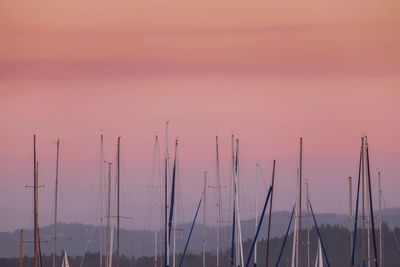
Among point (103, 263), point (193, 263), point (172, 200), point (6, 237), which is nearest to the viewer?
point (172, 200)

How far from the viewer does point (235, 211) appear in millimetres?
21016

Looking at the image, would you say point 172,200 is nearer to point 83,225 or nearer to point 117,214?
point 117,214

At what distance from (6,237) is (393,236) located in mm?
7040

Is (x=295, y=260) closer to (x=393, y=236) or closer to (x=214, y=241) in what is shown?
(x=214, y=241)

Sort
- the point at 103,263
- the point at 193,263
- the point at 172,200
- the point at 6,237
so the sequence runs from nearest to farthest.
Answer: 1. the point at 172,200
2. the point at 103,263
3. the point at 193,263
4. the point at 6,237

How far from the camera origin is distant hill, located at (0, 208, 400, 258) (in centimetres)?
2131

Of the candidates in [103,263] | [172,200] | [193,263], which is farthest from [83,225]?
[172,200]

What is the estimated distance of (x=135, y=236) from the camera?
24.9m

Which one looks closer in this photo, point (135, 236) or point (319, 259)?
point (319, 259)

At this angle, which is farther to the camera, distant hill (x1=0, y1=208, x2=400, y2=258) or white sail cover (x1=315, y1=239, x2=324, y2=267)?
distant hill (x1=0, y1=208, x2=400, y2=258)

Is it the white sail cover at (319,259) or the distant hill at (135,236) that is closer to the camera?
the white sail cover at (319,259)

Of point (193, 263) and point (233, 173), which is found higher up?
point (233, 173)

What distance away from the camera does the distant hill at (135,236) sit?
21.3 metres

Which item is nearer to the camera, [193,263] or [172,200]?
[172,200]
